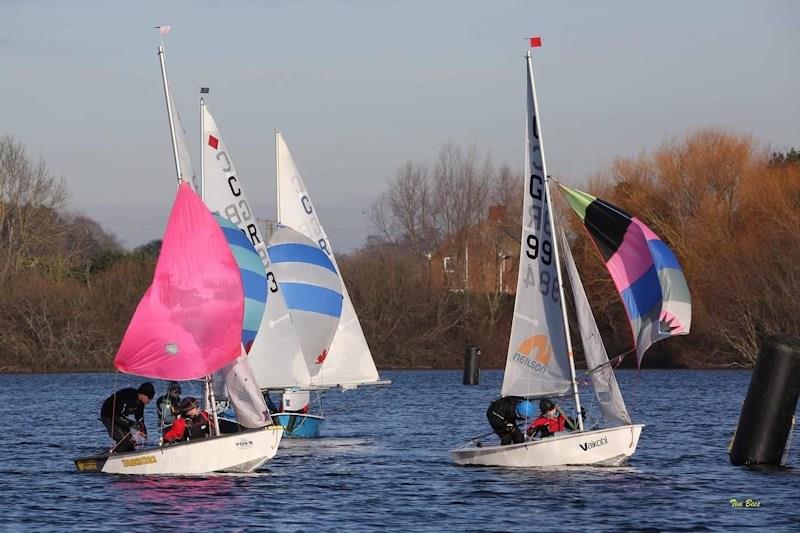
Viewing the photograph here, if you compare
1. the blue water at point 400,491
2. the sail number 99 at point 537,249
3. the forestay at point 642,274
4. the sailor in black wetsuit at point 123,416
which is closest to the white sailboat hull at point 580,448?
the blue water at point 400,491

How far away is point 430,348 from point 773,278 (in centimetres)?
2309

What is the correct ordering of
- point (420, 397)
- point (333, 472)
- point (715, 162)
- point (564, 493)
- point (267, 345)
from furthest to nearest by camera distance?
point (715, 162) → point (420, 397) → point (267, 345) → point (333, 472) → point (564, 493)

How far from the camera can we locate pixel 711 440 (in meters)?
35.9

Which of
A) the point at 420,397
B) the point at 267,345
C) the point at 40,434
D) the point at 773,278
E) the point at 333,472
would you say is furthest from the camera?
the point at 773,278

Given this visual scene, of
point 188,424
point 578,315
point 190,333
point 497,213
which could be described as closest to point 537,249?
point 578,315

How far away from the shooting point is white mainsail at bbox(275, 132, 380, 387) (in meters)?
39.8

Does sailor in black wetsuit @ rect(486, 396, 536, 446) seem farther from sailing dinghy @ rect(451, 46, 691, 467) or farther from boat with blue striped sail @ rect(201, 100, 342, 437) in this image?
boat with blue striped sail @ rect(201, 100, 342, 437)

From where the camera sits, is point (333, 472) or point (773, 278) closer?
point (333, 472)

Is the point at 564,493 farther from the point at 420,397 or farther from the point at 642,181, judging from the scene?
the point at 642,181

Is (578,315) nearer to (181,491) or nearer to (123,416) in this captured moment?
(181,491)

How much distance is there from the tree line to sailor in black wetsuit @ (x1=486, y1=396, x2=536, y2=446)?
50609 millimetres

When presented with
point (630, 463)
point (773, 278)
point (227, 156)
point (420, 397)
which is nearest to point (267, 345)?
point (227, 156)

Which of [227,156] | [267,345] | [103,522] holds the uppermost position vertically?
[227,156]

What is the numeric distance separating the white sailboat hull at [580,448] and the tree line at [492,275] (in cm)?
5091
